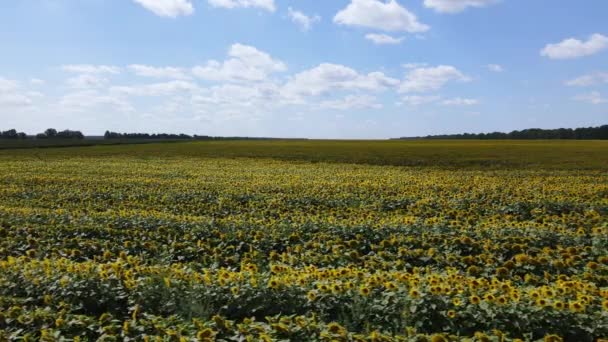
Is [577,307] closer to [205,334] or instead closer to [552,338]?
[552,338]

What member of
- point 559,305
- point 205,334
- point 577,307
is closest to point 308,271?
point 205,334

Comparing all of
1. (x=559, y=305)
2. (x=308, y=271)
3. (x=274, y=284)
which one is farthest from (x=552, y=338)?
(x=308, y=271)

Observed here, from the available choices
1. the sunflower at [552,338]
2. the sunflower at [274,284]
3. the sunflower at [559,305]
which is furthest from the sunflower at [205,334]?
the sunflower at [559,305]

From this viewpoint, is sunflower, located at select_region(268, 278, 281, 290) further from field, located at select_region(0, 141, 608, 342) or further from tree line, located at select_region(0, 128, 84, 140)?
tree line, located at select_region(0, 128, 84, 140)

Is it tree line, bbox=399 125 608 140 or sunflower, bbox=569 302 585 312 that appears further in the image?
tree line, bbox=399 125 608 140

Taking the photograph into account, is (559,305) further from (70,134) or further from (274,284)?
(70,134)

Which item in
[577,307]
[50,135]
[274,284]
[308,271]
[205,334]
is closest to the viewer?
[205,334]

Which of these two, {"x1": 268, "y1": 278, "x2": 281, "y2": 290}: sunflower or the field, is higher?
{"x1": 268, "y1": 278, "x2": 281, "y2": 290}: sunflower

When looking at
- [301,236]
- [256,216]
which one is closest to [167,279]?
[301,236]

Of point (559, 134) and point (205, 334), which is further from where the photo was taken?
point (559, 134)

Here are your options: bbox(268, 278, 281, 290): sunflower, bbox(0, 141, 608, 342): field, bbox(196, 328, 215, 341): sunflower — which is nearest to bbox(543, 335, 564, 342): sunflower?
bbox(0, 141, 608, 342): field

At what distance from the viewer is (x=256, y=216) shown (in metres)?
11.1

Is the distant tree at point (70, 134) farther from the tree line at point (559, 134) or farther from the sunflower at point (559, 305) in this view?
the sunflower at point (559, 305)

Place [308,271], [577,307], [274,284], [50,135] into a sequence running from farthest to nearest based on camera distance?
[50,135] < [308,271] < [274,284] < [577,307]
